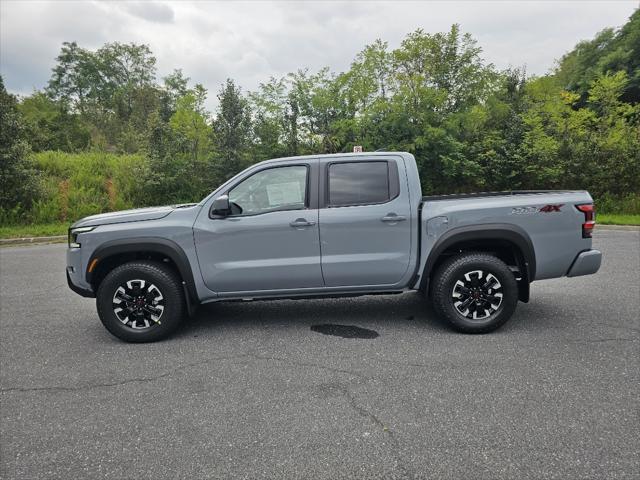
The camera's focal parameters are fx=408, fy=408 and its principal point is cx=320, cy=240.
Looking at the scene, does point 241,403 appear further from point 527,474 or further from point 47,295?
point 47,295

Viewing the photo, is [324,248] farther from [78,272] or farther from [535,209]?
[78,272]

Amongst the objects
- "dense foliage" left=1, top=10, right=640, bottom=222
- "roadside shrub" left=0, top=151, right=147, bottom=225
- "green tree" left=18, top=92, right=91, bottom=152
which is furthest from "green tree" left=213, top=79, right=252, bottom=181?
"green tree" left=18, top=92, right=91, bottom=152

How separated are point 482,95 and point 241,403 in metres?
18.7

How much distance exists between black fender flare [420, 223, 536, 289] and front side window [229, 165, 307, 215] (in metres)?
1.46

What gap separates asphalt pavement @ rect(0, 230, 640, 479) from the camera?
2338mm

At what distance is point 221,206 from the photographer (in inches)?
160

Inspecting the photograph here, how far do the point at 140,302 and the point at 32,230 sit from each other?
38.1 ft

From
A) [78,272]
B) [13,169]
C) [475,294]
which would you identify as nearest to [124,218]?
[78,272]

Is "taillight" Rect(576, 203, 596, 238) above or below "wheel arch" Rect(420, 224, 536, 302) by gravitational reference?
above

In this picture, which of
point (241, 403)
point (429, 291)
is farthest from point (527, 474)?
point (429, 291)

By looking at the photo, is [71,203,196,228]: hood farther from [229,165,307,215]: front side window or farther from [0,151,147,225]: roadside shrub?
[0,151,147,225]: roadside shrub

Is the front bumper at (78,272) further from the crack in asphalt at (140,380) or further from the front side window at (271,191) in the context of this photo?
the front side window at (271,191)

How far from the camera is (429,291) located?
4391 millimetres

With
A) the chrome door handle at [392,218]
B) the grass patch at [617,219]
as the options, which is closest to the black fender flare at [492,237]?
the chrome door handle at [392,218]
